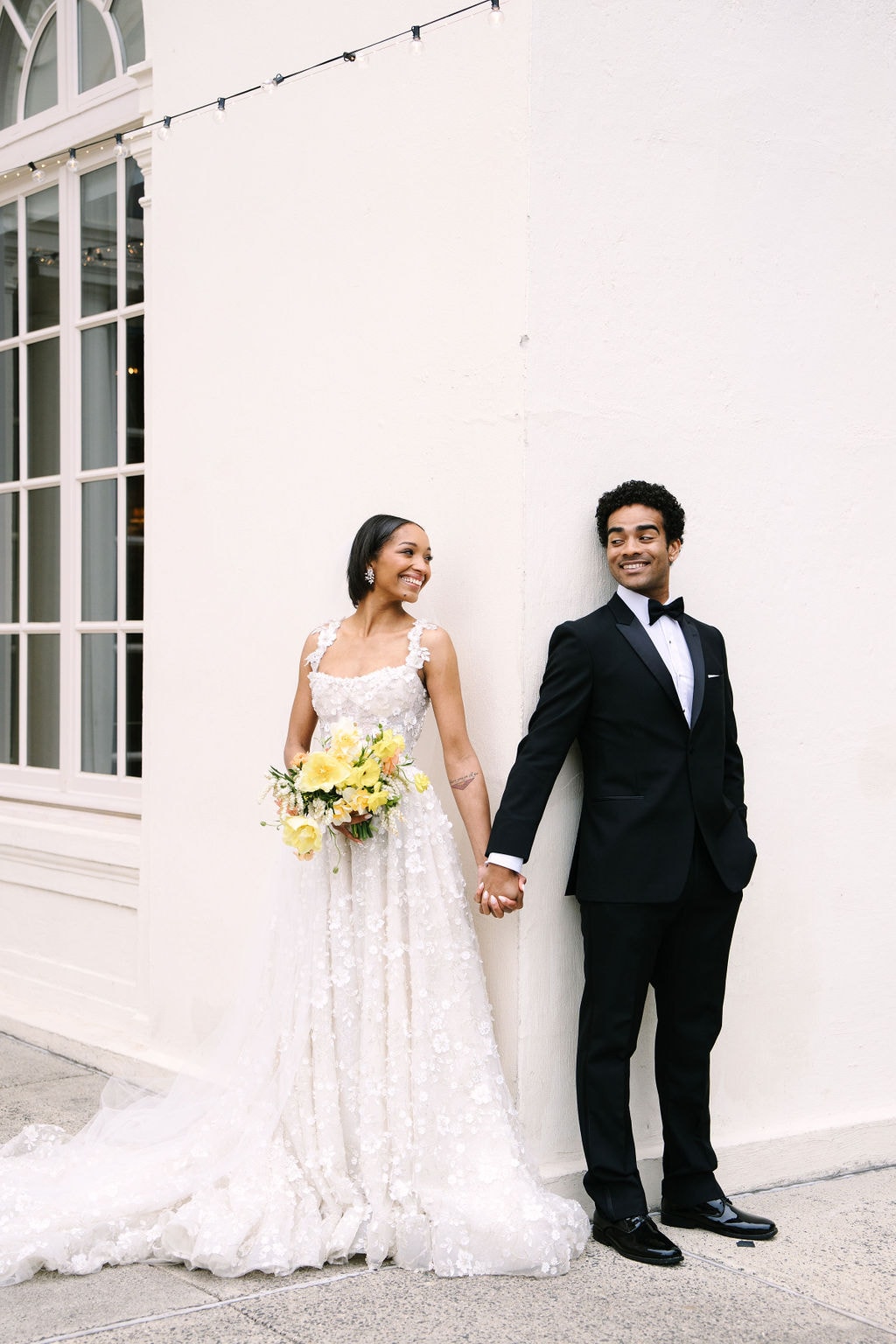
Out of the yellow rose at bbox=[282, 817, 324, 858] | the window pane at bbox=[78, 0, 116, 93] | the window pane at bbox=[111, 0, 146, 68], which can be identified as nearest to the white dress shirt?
the yellow rose at bbox=[282, 817, 324, 858]

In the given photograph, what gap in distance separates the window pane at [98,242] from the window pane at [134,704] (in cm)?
148

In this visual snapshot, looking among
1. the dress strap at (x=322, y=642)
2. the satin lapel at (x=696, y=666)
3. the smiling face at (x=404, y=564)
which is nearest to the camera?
the satin lapel at (x=696, y=666)

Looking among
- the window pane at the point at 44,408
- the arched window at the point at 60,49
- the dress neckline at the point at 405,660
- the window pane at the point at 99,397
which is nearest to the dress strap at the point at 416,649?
the dress neckline at the point at 405,660

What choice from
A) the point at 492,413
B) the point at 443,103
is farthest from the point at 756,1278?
the point at 443,103

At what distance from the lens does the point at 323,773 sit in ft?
13.2

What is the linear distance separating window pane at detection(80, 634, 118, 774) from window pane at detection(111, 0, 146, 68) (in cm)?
243

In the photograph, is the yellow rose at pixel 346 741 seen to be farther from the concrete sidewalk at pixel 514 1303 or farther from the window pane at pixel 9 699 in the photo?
the window pane at pixel 9 699

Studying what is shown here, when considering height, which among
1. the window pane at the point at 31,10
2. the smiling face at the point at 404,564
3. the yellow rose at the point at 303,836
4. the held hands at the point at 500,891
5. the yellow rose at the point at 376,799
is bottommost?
the held hands at the point at 500,891

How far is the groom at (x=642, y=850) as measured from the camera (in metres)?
4.03

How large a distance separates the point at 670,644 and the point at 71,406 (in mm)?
3367

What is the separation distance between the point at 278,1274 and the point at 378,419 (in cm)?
254

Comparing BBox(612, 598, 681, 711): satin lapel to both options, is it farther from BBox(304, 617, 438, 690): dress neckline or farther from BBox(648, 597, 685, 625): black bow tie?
BBox(304, 617, 438, 690): dress neckline

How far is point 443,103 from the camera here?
443cm

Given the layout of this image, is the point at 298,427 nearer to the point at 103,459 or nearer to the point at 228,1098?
the point at 103,459
